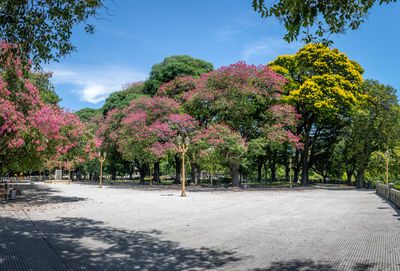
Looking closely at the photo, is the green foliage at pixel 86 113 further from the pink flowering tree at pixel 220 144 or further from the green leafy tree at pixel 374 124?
the green leafy tree at pixel 374 124

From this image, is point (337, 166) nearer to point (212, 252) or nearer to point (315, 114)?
point (315, 114)

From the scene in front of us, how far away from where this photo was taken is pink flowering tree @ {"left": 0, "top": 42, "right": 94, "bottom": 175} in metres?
11.9

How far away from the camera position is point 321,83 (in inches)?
1153

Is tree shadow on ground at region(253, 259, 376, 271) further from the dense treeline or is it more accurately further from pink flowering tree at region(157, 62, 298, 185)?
pink flowering tree at region(157, 62, 298, 185)

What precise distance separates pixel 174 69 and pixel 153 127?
1165 cm

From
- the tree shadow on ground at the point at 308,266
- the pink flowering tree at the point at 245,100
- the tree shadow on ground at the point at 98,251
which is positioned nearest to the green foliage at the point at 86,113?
the pink flowering tree at the point at 245,100

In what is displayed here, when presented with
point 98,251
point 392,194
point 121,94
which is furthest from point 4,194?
point 121,94

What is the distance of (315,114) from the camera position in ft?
105

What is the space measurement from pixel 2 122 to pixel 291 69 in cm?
2980

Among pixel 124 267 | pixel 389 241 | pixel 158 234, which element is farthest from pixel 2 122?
pixel 389 241

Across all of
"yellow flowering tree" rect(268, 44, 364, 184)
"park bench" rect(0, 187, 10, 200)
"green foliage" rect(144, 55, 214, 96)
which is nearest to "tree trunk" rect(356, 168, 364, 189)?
"yellow flowering tree" rect(268, 44, 364, 184)

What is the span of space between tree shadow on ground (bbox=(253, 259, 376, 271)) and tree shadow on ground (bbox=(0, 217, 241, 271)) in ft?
2.64

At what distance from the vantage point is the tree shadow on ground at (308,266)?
468 centimetres

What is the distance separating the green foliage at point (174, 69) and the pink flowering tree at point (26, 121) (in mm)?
21888
